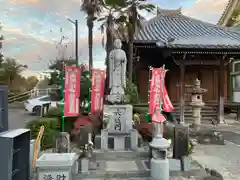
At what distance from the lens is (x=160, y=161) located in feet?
18.9

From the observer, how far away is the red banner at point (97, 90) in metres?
10.3

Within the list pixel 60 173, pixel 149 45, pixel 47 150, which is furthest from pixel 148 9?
pixel 60 173

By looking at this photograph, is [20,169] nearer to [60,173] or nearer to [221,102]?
[60,173]

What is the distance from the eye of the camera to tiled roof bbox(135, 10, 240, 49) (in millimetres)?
14234

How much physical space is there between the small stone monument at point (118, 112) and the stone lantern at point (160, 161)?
2403 mm

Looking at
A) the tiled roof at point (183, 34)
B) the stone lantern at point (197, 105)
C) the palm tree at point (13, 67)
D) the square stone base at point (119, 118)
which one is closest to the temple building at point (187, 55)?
the tiled roof at point (183, 34)

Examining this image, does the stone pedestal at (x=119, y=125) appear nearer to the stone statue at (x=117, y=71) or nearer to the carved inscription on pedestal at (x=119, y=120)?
the carved inscription on pedestal at (x=119, y=120)

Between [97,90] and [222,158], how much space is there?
5.44 meters

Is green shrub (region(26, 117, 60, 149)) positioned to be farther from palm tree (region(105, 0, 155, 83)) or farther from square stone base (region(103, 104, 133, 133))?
palm tree (region(105, 0, 155, 83))

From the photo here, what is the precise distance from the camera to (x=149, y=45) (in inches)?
585

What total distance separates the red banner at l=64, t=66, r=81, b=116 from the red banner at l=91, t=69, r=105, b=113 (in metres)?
1.07

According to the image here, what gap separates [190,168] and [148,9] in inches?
389

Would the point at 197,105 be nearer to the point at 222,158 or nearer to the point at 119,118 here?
the point at 222,158

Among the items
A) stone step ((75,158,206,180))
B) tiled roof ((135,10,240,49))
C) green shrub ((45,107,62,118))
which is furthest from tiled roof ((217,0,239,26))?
stone step ((75,158,206,180))
